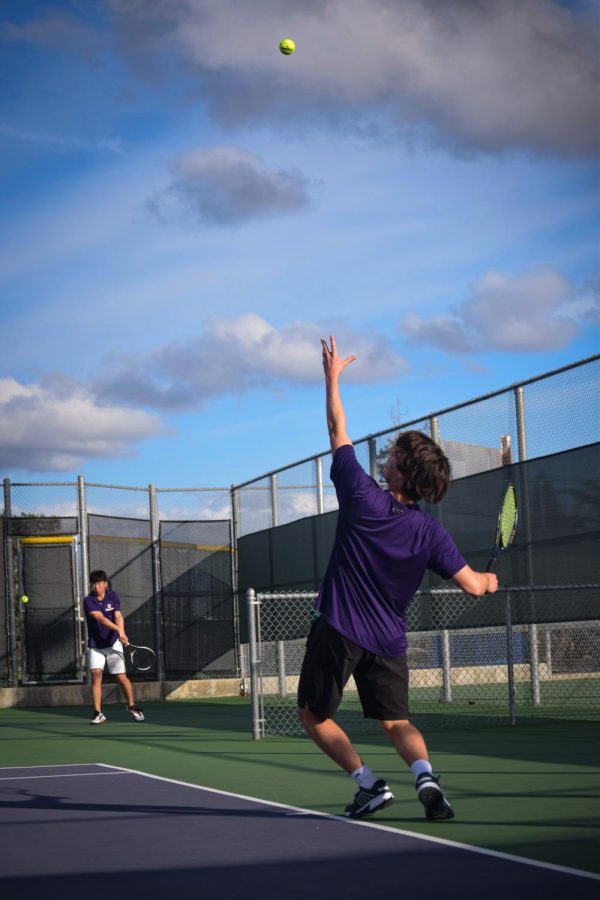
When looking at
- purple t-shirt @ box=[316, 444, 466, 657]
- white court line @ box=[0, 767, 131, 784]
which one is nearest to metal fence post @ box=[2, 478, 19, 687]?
white court line @ box=[0, 767, 131, 784]

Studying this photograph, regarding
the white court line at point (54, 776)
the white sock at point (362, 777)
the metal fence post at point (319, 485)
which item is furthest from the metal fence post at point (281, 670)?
the white sock at point (362, 777)

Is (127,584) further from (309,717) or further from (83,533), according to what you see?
(309,717)

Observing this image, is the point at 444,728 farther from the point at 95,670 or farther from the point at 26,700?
the point at 26,700

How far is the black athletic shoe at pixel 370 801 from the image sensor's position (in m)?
5.28

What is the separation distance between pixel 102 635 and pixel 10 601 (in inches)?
201

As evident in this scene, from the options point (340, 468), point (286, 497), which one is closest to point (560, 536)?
point (286, 497)

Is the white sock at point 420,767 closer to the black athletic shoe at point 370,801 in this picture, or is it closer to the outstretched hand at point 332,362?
the black athletic shoe at point 370,801

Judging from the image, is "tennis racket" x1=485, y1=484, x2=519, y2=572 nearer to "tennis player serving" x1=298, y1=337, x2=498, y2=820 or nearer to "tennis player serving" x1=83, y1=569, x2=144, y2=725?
"tennis player serving" x1=298, y1=337, x2=498, y2=820

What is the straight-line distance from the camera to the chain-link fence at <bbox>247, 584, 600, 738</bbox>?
12219 millimetres

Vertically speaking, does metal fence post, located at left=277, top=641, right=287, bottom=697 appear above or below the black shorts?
below

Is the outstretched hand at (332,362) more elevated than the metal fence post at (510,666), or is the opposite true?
the outstretched hand at (332,362)

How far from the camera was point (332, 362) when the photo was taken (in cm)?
528

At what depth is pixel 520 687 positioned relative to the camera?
16156 millimetres

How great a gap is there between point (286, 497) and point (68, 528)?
10.8ft
